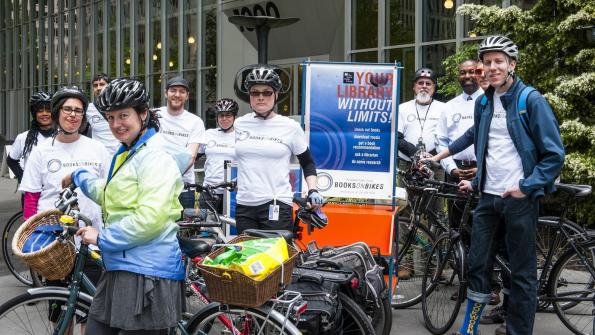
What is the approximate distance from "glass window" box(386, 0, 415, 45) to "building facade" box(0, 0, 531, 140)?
0.02 m

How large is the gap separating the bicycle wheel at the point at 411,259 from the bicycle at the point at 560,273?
0.74 metres

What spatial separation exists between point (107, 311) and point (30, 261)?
536mm

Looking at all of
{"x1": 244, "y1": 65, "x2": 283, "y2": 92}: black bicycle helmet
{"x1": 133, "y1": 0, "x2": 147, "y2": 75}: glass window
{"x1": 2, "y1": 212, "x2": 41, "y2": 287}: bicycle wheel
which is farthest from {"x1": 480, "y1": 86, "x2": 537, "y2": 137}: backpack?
{"x1": 133, "y1": 0, "x2": 147, "y2": 75}: glass window

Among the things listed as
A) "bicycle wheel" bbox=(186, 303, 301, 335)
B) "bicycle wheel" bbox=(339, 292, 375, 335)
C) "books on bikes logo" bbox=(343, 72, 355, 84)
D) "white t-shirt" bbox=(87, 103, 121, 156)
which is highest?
"books on bikes logo" bbox=(343, 72, 355, 84)

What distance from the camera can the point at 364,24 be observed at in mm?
17219

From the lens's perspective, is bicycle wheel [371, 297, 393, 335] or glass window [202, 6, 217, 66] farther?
glass window [202, 6, 217, 66]

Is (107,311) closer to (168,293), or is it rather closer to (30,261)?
(168,293)

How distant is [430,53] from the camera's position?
15211 millimetres

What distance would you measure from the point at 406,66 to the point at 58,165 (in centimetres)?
1158

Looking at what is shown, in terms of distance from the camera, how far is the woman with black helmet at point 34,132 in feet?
22.0

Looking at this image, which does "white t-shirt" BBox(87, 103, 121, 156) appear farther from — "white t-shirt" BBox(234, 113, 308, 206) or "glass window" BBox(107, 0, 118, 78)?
"glass window" BBox(107, 0, 118, 78)

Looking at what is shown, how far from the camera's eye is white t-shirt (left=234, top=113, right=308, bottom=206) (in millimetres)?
5547

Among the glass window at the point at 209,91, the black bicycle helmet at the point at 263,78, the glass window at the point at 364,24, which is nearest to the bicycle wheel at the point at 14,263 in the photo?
the black bicycle helmet at the point at 263,78

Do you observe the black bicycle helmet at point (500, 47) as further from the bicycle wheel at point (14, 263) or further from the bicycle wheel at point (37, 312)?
the bicycle wheel at point (14, 263)
